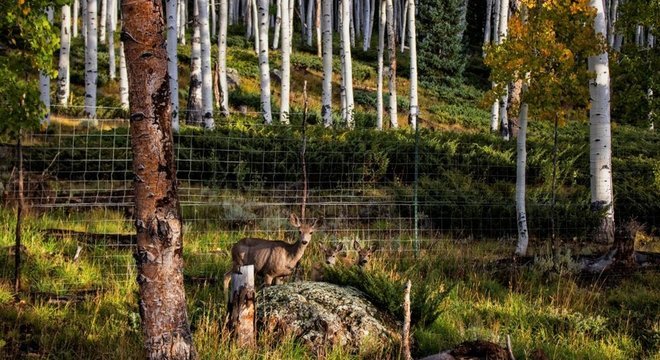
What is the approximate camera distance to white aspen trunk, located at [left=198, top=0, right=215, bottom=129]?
1716 centimetres

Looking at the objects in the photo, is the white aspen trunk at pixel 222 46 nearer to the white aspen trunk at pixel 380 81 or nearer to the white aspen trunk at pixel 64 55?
the white aspen trunk at pixel 64 55

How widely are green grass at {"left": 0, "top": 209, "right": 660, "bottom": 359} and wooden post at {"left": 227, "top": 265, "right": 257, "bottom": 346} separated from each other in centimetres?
14

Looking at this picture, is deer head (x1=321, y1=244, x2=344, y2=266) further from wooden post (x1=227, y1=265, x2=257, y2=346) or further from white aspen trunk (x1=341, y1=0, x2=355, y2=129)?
white aspen trunk (x1=341, y1=0, x2=355, y2=129)

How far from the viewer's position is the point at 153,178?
3938 mm

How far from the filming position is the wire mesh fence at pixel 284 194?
9305 mm

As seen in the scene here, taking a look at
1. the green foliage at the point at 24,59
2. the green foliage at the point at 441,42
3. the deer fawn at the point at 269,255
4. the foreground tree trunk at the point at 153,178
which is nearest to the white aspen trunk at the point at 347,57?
the deer fawn at the point at 269,255

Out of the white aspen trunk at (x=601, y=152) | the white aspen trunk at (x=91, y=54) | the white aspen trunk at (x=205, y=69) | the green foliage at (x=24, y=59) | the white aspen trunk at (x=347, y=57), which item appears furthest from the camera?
the white aspen trunk at (x=347, y=57)

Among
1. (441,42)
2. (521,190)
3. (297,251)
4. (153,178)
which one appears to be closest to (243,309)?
(297,251)

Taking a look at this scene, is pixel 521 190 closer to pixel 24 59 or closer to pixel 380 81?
pixel 24 59

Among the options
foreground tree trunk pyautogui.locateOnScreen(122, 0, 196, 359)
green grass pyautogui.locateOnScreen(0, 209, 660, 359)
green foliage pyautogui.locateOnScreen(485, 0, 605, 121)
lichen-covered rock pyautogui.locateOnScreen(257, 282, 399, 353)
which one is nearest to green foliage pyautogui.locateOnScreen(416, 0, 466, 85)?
green foliage pyautogui.locateOnScreen(485, 0, 605, 121)

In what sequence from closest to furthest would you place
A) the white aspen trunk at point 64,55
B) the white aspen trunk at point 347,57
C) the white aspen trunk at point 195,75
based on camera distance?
the white aspen trunk at point 195,75 < the white aspen trunk at point 64,55 < the white aspen trunk at point 347,57

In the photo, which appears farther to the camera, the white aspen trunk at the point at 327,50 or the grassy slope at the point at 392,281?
the white aspen trunk at the point at 327,50

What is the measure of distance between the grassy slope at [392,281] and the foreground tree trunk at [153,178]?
119cm

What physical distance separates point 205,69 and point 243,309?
532 inches
